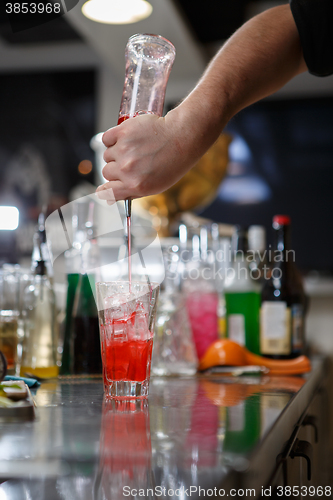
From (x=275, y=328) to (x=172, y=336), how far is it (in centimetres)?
26

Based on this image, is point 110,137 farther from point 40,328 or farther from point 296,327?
point 296,327

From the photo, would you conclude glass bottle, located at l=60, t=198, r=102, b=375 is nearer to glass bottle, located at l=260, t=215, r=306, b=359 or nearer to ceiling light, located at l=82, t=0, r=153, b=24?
glass bottle, located at l=260, t=215, r=306, b=359

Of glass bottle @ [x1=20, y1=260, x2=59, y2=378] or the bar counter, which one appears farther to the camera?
glass bottle @ [x1=20, y1=260, x2=59, y2=378]

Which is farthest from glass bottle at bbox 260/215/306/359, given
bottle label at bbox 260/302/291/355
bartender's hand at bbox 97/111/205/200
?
bartender's hand at bbox 97/111/205/200

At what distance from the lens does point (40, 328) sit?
34.2 inches

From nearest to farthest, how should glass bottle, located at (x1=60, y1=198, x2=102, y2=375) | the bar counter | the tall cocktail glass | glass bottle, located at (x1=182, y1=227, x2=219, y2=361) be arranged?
the bar counter, the tall cocktail glass, glass bottle, located at (x1=60, y1=198, x2=102, y2=375), glass bottle, located at (x1=182, y1=227, x2=219, y2=361)

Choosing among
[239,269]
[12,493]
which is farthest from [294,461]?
[239,269]

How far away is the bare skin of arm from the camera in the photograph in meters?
0.66

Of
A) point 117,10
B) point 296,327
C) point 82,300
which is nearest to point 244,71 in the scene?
point 82,300

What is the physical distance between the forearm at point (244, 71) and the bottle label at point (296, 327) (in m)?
0.47

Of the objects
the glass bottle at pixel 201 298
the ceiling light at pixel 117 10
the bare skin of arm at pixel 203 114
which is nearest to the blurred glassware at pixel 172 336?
the glass bottle at pixel 201 298

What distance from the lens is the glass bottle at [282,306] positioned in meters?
1.09

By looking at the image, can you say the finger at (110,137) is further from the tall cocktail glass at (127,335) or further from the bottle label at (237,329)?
the bottle label at (237,329)

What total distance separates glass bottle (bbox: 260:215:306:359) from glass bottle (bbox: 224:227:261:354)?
0.11ft
